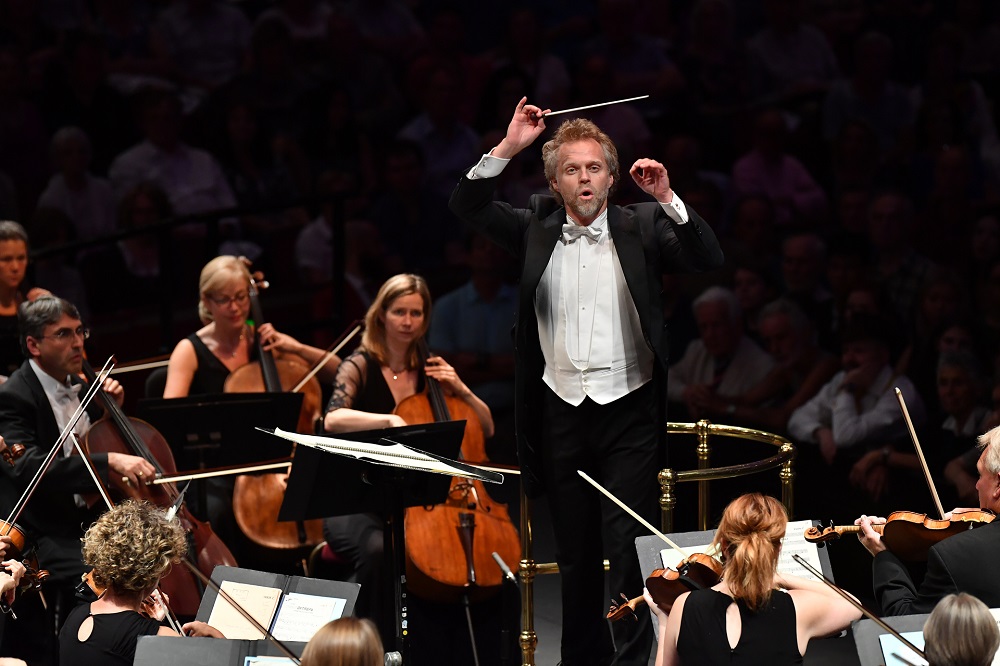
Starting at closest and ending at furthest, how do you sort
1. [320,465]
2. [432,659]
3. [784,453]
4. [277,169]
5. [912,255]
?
[320,465] < [784,453] < [432,659] < [912,255] < [277,169]

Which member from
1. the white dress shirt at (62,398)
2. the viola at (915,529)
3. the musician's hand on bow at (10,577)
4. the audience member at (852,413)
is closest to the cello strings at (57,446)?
the white dress shirt at (62,398)

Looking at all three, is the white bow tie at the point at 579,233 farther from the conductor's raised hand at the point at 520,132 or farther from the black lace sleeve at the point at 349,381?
the black lace sleeve at the point at 349,381

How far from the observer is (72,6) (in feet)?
26.2

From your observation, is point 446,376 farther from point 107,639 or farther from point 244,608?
point 107,639

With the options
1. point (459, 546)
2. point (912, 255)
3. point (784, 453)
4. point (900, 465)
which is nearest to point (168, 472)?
point (459, 546)

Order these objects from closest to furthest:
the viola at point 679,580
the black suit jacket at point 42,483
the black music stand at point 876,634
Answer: the black music stand at point 876,634 → the viola at point 679,580 → the black suit jacket at point 42,483

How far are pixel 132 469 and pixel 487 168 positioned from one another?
1487mm

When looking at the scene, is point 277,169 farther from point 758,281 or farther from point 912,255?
point 912,255

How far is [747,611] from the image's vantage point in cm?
291

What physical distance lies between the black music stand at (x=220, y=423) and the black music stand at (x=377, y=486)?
85 centimetres

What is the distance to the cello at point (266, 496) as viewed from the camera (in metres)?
4.67

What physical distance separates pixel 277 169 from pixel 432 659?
438 cm

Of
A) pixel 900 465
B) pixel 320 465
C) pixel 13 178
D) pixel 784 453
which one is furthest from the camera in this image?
pixel 13 178

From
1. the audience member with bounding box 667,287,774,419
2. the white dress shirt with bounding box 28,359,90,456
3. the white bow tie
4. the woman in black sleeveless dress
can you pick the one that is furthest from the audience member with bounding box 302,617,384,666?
the audience member with bounding box 667,287,774,419
